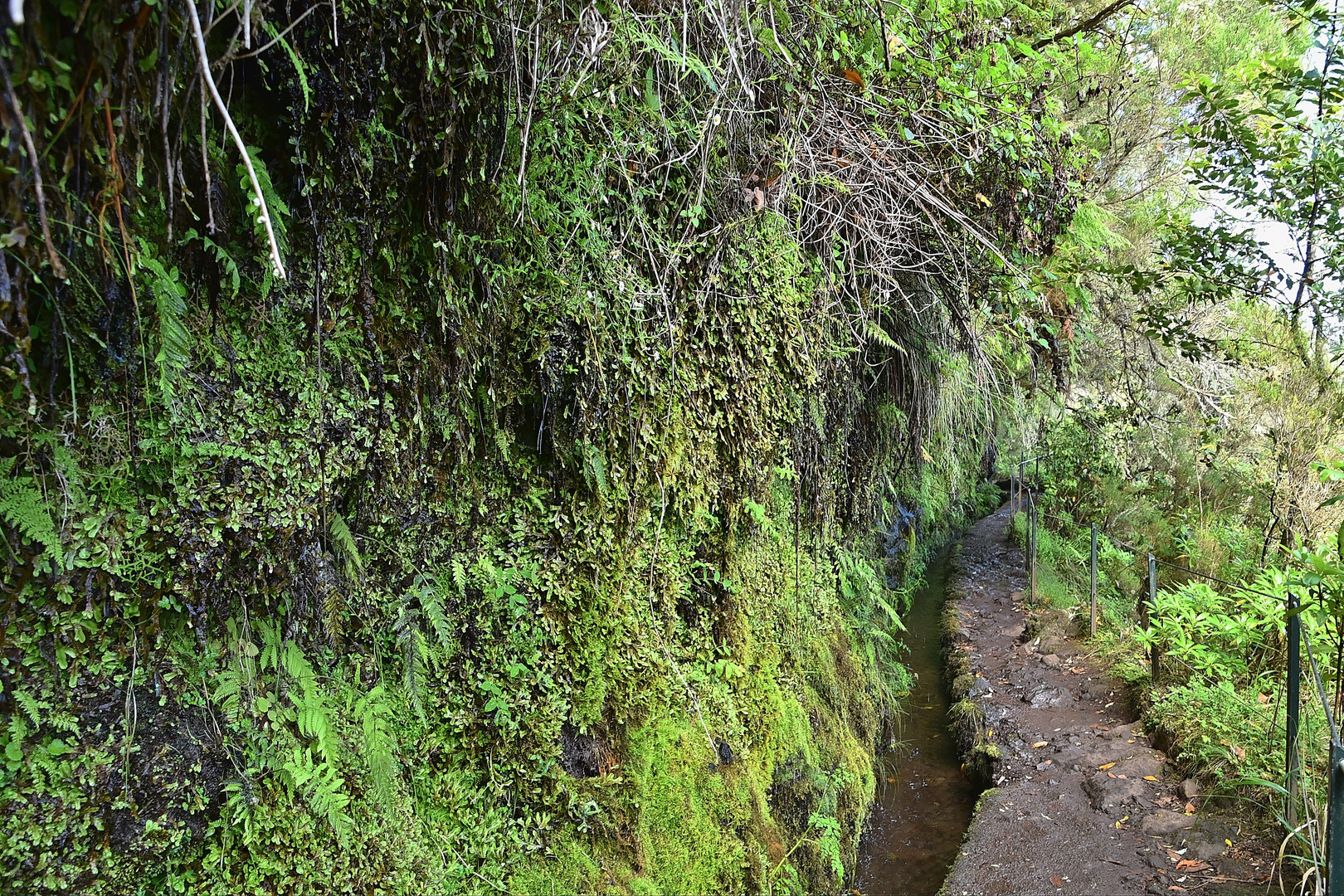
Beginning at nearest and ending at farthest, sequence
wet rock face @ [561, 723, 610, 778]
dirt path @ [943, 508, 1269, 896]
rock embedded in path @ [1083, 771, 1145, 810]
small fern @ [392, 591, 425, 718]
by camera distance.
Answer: small fern @ [392, 591, 425, 718] < wet rock face @ [561, 723, 610, 778] < dirt path @ [943, 508, 1269, 896] < rock embedded in path @ [1083, 771, 1145, 810]

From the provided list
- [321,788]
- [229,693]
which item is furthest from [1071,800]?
[229,693]

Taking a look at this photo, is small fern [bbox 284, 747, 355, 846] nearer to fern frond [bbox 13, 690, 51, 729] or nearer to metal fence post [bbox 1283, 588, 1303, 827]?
fern frond [bbox 13, 690, 51, 729]

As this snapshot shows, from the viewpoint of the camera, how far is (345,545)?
217 cm

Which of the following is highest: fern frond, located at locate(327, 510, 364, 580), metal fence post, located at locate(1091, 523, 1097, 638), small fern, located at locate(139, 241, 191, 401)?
small fern, located at locate(139, 241, 191, 401)

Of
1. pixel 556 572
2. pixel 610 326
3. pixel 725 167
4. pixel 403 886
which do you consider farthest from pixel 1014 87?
pixel 403 886

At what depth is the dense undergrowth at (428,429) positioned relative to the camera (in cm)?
164

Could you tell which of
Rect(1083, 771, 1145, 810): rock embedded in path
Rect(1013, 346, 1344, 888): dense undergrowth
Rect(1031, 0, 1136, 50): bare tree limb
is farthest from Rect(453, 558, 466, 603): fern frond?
Rect(1031, 0, 1136, 50): bare tree limb

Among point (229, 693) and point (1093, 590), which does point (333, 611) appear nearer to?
point (229, 693)

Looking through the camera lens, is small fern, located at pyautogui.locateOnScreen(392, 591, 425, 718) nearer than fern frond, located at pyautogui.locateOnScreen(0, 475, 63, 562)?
No

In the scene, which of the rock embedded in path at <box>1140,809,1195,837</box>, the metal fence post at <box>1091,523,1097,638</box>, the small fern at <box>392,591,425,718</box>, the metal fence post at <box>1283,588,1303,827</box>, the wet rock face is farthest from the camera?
the metal fence post at <box>1091,523,1097,638</box>

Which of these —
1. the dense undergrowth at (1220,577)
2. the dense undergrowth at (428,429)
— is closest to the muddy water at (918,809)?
the dense undergrowth at (428,429)

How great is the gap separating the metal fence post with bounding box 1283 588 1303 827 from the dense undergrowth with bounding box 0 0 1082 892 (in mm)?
2252

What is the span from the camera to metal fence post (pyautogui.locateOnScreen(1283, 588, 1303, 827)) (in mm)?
3424

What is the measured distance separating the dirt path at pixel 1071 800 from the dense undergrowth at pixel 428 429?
111 centimetres
